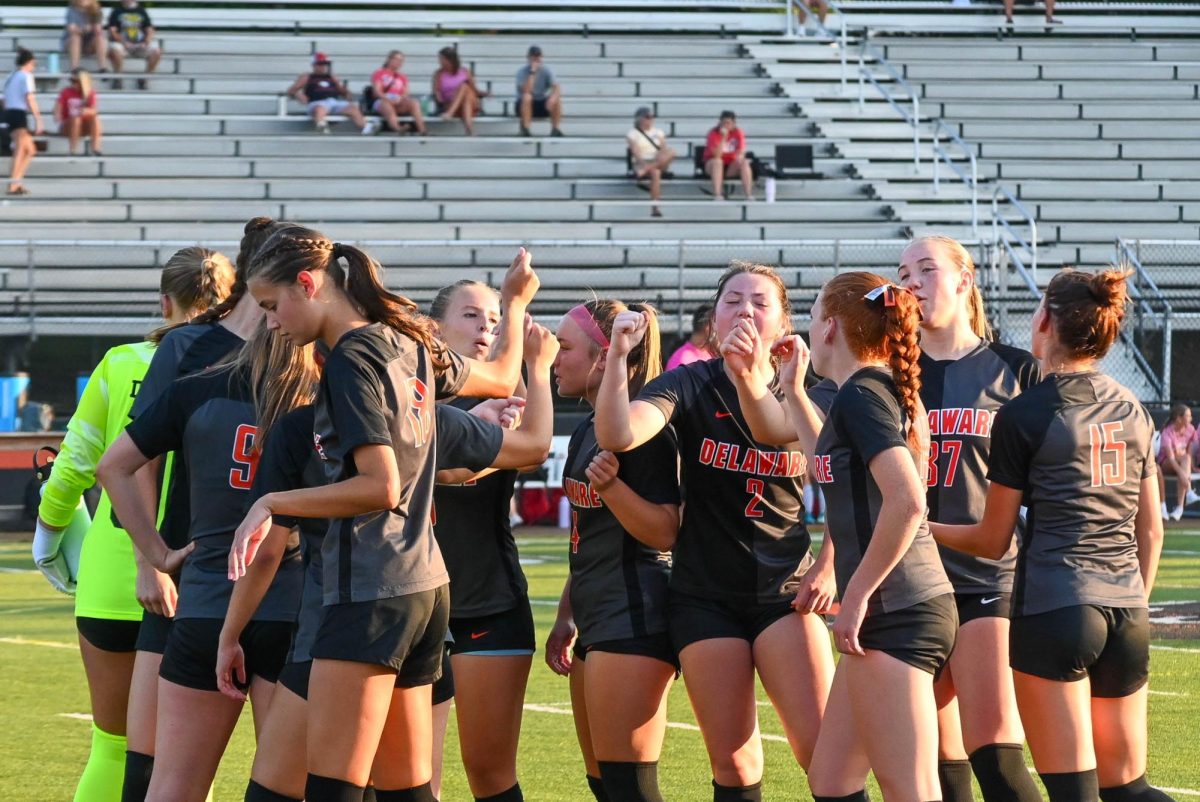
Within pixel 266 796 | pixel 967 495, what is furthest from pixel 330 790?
pixel 967 495

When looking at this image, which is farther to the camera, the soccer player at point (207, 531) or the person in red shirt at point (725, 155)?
the person in red shirt at point (725, 155)

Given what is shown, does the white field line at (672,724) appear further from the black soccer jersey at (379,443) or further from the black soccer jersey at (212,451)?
the black soccer jersey at (379,443)

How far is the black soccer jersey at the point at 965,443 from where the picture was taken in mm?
5230

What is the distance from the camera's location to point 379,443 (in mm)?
3846

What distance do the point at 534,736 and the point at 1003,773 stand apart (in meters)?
3.12

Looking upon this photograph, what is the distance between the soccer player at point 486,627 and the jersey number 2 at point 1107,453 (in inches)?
67.1

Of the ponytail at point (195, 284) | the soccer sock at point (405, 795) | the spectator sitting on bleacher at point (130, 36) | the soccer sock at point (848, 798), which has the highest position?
the spectator sitting on bleacher at point (130, 36)

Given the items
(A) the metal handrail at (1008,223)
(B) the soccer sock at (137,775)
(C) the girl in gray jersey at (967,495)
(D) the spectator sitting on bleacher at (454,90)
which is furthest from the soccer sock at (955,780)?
(D) the spectator sitting on bleacher at (454,90)

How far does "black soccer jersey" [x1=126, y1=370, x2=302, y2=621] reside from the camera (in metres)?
4.50

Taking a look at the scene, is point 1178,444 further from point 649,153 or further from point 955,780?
point 955,780

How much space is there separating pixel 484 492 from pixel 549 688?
13.1 feet

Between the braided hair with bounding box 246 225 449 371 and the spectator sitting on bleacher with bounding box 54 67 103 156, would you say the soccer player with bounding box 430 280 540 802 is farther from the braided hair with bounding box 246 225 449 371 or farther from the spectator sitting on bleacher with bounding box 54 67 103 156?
the spectator sitting on bleacher with bounding box 54 67 103 156

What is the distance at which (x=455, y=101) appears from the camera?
25078mm

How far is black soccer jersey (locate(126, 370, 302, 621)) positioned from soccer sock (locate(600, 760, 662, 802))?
1124 mm
